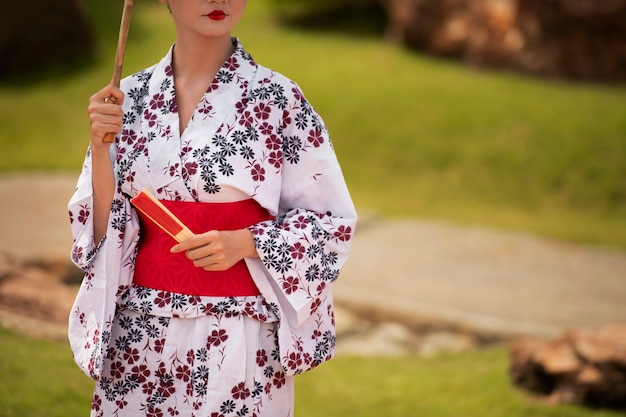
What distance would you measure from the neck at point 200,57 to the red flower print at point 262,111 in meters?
0.15

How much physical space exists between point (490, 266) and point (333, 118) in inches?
132

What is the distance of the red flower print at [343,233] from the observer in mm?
2250

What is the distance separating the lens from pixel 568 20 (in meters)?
10.5

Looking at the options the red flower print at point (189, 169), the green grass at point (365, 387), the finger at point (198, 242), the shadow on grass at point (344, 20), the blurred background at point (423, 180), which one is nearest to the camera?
the finger at point (198, 242)

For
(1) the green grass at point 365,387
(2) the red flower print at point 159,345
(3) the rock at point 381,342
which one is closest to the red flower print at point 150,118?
(2) the red flower print at point 159,345

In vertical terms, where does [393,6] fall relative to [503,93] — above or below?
above

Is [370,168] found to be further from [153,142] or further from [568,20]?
[153,142]

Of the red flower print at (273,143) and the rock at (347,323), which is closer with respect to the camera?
the red flower print at (273,143)

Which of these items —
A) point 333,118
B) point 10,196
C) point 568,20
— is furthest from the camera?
point 568,20

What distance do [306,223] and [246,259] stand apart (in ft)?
0.56

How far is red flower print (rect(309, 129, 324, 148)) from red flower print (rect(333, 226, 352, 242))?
0.22 m

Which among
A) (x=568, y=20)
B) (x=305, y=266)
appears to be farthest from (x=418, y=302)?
(x=568, y=20)

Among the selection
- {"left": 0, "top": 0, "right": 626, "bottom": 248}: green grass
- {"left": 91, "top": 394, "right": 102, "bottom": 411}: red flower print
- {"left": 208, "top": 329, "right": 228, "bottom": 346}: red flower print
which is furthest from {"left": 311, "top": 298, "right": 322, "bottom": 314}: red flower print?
{"left": 0, "top": 0, "right": 626, "bottom": 248}: green grass

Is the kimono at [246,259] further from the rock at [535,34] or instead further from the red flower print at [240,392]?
the rock at [535,34]
